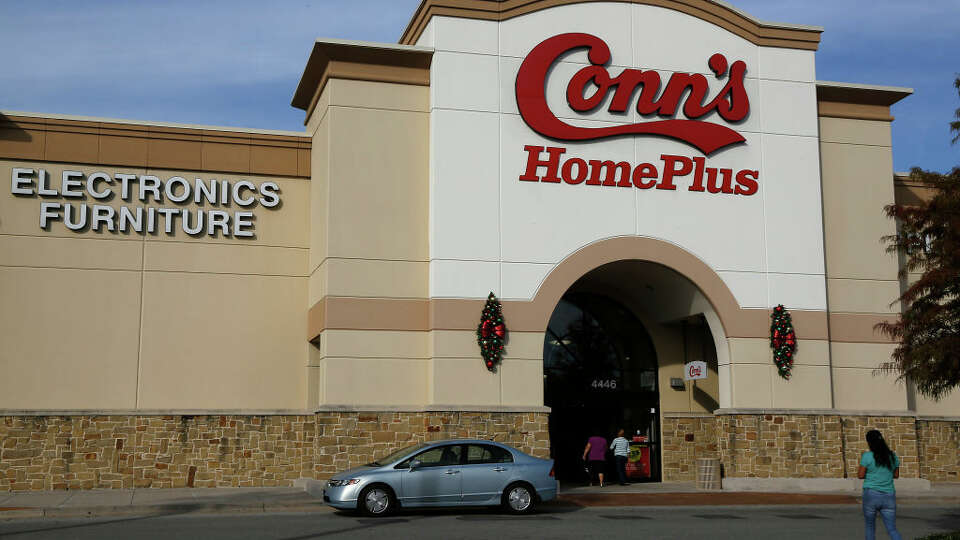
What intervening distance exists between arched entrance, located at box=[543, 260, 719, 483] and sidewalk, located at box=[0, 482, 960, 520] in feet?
8.28

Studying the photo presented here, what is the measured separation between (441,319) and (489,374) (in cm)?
173

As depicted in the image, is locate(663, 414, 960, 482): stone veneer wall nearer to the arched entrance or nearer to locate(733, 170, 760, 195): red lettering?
the arched entrance

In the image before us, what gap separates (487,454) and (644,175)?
30.9 ft

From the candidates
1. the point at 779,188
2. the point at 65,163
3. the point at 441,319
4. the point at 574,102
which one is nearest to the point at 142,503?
the point at 441,319

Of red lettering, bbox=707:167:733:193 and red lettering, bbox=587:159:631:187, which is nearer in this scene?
red lettering, bbox=587:159:631:187

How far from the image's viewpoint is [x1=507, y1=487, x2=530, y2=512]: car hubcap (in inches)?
789

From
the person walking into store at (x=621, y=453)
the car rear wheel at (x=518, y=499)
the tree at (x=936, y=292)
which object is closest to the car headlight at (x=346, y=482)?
the car rear wheel at (x=518, y=499)

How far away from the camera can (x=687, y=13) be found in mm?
27094

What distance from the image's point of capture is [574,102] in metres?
26.0

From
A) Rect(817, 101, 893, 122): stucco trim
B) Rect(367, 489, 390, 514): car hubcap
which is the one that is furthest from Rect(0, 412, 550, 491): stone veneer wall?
Rect(817, 101, 893, 122): stucco trim

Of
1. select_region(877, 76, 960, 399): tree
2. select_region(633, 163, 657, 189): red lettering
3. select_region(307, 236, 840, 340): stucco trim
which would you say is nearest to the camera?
select_region(877, 76, 960, 399): tree

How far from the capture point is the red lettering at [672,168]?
26422 mm

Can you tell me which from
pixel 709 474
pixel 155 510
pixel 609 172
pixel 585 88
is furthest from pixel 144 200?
pixel 709 474

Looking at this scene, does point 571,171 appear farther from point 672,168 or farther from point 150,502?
point 150,502
